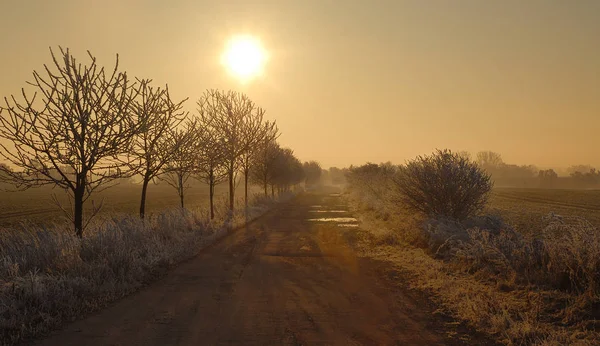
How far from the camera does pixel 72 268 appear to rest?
757cm

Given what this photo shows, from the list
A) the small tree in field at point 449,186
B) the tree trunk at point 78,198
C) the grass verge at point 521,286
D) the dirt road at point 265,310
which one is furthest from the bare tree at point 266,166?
the grass verge at point 521,286

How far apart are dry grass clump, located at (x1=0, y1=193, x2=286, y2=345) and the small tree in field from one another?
326 inches

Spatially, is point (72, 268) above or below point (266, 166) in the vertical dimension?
below

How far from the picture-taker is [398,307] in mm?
6754

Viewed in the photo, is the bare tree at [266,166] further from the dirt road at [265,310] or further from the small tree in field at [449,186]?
the dirt road at [265,310]

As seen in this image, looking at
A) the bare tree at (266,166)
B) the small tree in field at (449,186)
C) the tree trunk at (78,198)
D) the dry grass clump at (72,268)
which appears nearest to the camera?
the dry grass clump at (72,268)

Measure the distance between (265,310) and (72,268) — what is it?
4.10 metres

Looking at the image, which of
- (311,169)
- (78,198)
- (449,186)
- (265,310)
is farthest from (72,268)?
(311,169)

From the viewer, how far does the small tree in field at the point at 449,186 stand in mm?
13562

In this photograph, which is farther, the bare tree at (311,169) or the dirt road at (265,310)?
the bare tree at (311,169)

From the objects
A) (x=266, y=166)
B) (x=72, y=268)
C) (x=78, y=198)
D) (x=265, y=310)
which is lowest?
(x=265, y=310)

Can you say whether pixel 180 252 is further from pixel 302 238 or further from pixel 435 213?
pixel 435 213

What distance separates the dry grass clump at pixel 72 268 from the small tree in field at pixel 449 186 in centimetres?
827

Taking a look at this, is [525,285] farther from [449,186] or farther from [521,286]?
[449,186]
